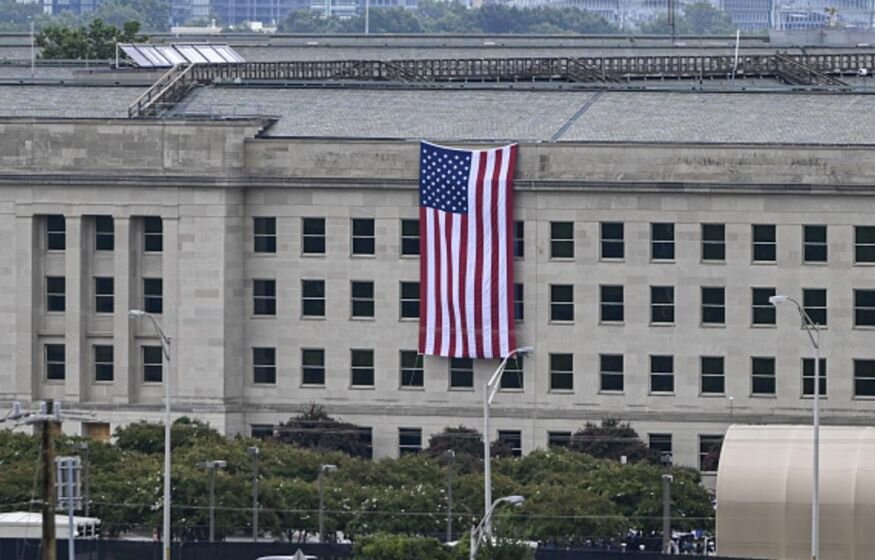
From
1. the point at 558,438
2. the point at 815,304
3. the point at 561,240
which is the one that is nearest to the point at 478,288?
the point at 561,240

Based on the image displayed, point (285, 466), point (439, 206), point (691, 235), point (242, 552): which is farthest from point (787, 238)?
point (242, 552)

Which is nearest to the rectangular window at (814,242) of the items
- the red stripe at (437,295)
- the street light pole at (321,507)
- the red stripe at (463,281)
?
the red stripe at (463,281)

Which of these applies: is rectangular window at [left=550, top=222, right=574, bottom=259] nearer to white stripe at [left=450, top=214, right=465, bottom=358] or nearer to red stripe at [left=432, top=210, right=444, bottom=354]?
white stripe at [left=450, top=214, right=465, bottom=358]

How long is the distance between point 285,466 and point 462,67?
160 ft

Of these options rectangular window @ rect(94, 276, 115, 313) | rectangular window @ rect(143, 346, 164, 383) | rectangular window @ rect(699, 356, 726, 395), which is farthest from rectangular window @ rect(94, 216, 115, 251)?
rectangular window @ rect(699, 356, 726, 395)

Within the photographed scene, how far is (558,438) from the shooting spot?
464ft

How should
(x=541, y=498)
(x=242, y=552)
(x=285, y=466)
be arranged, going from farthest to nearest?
(x=285, y=466)
(x=541, y=498)
(x=242, y=552)

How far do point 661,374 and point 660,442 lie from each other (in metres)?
2.52

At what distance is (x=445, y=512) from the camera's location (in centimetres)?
12050

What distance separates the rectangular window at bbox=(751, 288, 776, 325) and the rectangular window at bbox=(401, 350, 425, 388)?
12186 mm

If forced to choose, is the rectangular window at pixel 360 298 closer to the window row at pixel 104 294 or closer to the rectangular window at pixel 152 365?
the window row at pixel 104 294

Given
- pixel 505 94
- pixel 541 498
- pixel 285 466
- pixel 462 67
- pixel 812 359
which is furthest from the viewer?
pixel 462 67

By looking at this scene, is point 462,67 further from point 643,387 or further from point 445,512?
point 445,512

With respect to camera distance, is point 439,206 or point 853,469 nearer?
point 853,469
